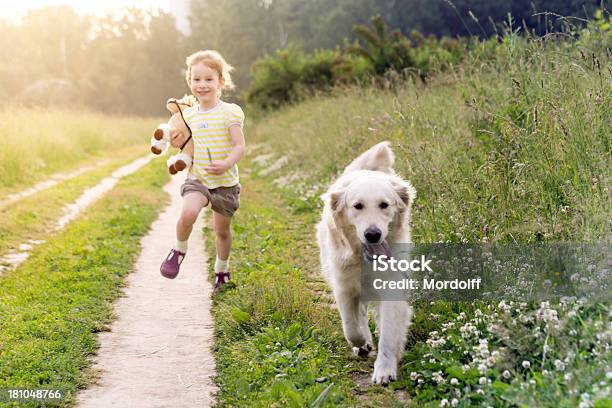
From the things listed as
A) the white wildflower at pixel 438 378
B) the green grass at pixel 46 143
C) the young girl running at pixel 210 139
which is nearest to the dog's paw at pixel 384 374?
the white wildflower at pixel 438 378

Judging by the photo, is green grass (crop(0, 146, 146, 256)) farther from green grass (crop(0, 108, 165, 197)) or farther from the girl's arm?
the girl's arm

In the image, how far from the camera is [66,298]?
5527 millimetres

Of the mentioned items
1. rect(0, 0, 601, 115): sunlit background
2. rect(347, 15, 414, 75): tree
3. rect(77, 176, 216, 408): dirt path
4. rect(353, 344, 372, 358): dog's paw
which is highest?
rect(0, 0, 601, 115): sunlit background

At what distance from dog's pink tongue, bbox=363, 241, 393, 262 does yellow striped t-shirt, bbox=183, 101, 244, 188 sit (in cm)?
201

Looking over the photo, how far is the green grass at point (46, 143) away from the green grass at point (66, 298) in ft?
12.6

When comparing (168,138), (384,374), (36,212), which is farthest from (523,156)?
(36,212)

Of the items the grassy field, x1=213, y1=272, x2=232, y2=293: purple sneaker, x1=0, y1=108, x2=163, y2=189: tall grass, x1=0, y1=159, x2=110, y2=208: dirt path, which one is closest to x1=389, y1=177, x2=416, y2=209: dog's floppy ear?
the grassy field

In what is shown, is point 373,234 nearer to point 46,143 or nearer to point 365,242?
point 365,242

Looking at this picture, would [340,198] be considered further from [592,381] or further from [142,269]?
[142,269]

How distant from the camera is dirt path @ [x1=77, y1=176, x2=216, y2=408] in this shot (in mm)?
3705

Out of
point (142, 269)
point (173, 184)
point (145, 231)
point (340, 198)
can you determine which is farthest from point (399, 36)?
point (340, 198)

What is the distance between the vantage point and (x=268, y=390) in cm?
361

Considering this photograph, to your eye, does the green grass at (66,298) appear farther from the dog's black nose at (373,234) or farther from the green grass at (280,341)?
the dog's black nose at (373,234)

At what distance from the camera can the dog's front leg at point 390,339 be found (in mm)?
3766
